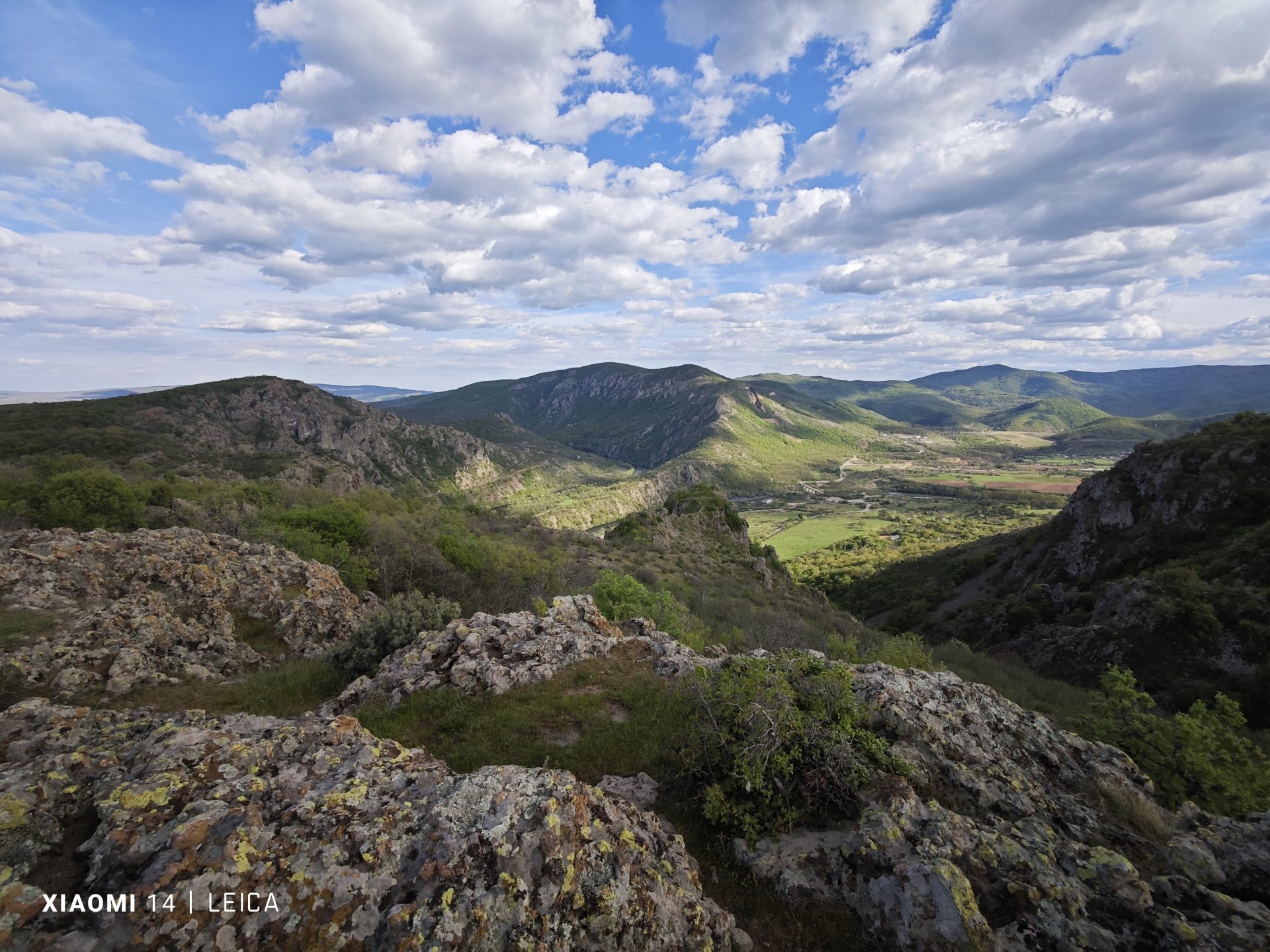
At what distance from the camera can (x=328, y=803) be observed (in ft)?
24.4

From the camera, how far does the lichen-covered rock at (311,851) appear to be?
5.85 m

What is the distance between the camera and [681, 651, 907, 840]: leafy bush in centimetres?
995

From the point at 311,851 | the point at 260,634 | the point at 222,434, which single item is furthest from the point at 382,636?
Result: the point at 222,434

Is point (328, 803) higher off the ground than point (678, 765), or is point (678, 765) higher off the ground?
point (328, 803)

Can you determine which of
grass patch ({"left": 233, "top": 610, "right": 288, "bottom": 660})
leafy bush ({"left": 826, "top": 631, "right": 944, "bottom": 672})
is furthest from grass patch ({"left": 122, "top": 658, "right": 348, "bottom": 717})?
leafy bush ({"left": 826, "top": 631, "right": 944, "bottom": 672})

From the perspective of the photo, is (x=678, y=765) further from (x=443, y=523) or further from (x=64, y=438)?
(x=64, y=438)

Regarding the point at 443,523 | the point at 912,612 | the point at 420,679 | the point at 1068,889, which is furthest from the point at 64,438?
the point at 912,612

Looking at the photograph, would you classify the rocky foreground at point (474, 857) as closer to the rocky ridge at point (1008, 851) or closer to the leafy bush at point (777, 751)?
the rocky ridge at point (1008, 851)

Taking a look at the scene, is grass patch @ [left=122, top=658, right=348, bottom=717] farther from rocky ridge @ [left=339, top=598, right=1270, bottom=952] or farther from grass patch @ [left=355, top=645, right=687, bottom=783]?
grass patch @ [left=355, top=645, right=687, bottom=783]

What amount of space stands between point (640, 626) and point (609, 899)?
16418 millimetres

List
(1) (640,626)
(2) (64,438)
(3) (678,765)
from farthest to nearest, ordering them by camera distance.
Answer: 1. (2) (64,438)
2. (1) (640,626)
3. (3) (678,765)

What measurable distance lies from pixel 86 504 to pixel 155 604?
23283mm

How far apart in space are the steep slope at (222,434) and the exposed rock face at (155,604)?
69476 mm

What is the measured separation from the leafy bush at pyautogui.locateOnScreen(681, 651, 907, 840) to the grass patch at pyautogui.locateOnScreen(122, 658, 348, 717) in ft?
38.8
